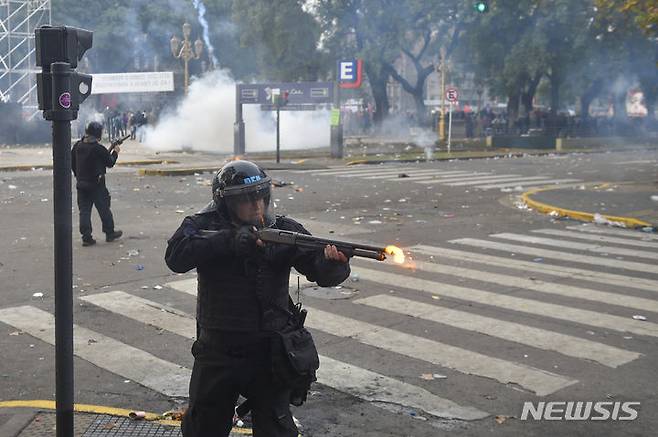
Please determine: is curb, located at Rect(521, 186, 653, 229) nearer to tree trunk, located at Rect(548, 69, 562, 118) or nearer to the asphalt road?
the asphalt road

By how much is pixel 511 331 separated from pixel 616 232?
6871 millimetres

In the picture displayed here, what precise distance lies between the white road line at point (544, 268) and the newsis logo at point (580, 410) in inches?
151

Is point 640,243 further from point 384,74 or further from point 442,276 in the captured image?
point 384,74

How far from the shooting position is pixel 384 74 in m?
50.3

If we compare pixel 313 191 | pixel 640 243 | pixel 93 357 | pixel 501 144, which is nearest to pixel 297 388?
pixel 93 357

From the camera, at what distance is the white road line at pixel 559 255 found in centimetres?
1005

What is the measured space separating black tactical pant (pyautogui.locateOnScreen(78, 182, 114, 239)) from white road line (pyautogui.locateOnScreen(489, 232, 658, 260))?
599 centimetres

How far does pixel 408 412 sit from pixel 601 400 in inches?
53.8

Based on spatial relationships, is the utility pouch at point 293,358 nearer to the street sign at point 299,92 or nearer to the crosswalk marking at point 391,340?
the crosswalk marking at point 391,340

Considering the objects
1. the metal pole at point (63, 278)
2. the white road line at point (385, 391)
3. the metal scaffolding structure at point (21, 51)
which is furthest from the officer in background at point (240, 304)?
the metal scaffolding structure at point (21, 51)

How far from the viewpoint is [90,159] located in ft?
37.6

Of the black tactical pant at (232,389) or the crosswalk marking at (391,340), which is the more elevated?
the black tactical pant at (232,389)

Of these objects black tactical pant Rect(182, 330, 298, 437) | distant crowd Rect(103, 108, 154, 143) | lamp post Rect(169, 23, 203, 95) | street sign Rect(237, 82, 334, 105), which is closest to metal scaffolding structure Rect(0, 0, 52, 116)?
distant crowd Rect(103, 108, 154, 143)

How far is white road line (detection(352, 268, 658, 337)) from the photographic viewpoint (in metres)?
7.27
